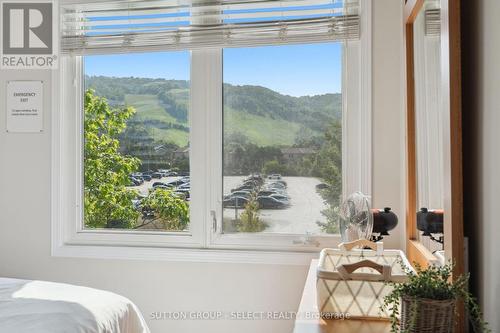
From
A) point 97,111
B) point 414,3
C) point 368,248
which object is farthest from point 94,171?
point 414,3

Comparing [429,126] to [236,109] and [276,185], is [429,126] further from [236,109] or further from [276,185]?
[236,109]

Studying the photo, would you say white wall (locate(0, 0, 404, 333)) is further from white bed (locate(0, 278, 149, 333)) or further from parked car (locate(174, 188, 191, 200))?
white bed (locate(0, 278, 149, 333))

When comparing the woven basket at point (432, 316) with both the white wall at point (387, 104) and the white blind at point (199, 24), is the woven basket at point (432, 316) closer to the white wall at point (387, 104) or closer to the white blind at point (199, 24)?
the white wall at point (387, 104)

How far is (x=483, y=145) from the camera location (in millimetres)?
1020

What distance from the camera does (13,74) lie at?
111 inches

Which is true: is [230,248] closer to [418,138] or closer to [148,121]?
[148,121]

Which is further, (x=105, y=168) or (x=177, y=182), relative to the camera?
(x=105, y=168)

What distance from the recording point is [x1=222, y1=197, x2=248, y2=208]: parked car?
2615 millimetres

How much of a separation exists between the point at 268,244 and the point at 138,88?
127 centimetres

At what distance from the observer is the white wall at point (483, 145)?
0.95m

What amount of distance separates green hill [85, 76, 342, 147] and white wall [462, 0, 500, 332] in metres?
1.42

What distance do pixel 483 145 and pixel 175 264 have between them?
1977 millimetres

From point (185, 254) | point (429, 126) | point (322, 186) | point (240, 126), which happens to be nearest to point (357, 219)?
point (429, 126)

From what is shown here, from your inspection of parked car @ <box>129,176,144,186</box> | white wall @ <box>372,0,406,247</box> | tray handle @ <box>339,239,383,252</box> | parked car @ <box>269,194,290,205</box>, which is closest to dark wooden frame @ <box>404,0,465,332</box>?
tray handle @ <box>339,239,383,252</box>
